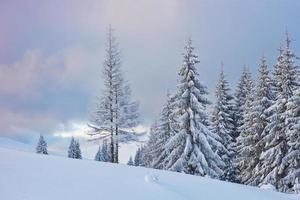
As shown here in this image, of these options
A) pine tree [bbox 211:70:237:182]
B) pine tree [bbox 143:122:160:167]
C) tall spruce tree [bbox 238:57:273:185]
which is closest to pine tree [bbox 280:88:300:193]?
tall spruce tree [bbox 238:57:273:185]

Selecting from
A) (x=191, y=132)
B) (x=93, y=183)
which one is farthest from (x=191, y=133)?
(x=93, y=183)

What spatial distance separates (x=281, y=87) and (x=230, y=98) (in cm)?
979

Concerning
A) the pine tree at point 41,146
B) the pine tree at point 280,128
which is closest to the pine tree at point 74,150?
the pine tree at point 41,146

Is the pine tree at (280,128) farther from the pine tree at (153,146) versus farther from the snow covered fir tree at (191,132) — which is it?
the pine tree at (153,146)

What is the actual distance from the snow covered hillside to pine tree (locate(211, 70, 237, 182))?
861 inches

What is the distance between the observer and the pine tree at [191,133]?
32.2 meters

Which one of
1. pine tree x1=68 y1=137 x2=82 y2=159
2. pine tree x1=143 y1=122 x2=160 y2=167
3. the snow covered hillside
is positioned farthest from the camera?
pine tree x1=68 y1=137 x2=82 y2=159

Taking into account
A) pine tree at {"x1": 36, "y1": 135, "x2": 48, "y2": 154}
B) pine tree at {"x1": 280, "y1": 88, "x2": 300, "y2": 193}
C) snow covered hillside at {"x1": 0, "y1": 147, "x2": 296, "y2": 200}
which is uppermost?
pine tree at {"x1": 36, "y1": 135, "x2": 48, "y2": 154}

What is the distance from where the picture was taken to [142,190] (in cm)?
1375

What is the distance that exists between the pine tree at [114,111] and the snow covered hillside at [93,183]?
18568 mm

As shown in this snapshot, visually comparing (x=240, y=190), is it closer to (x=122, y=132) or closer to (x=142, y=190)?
(x=142, y=190)

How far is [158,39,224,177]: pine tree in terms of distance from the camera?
3225 centimetres

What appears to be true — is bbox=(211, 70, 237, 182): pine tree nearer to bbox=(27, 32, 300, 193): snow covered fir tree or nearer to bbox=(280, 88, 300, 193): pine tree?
bbox=(27, 32, 300, 193): snow covered fir tree

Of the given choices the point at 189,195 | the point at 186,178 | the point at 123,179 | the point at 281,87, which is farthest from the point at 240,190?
the point at 281,87
